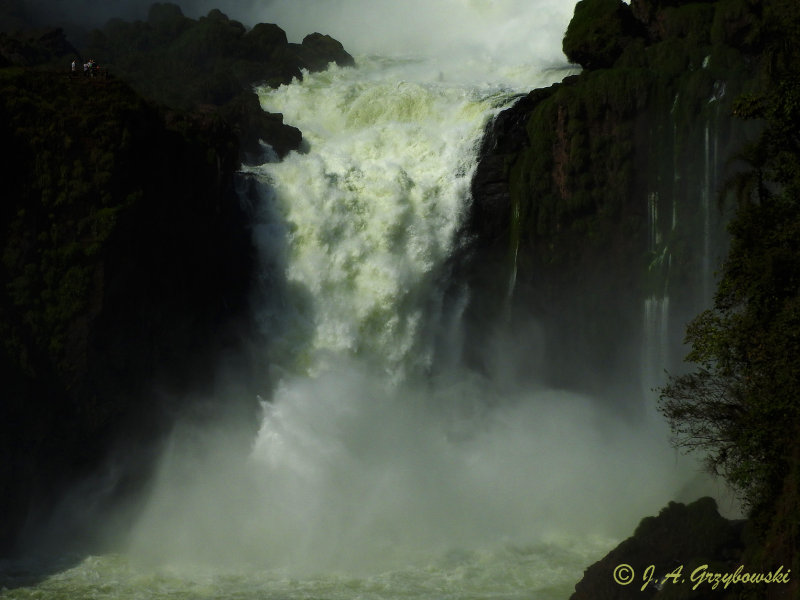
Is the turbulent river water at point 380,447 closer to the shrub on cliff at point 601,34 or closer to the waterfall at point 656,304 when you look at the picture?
the waterfall at point 656,304

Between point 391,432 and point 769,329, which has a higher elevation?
point 391,432

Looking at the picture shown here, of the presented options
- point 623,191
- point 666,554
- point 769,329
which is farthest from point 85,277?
point 769,329

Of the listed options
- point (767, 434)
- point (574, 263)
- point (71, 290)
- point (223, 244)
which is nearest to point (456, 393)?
point (574, 263)

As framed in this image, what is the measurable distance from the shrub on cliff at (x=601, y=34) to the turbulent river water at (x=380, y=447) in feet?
9.02

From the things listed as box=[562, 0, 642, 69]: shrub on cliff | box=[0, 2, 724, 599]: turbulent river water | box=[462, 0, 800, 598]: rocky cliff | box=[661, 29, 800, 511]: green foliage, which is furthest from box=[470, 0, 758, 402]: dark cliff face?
box=[661, 29, 800, 511]: green foliage

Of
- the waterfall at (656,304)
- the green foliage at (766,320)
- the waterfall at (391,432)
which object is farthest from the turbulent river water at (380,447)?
the green foliage at (766,320)

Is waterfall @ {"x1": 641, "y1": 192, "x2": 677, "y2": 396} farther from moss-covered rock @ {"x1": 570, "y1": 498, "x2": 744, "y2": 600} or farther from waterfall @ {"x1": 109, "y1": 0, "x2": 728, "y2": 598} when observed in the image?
moss-covered rock @ {"x1": 570, "y1": 498, "x2": 744, "y2": 600}

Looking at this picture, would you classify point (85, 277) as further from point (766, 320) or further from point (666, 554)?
point (766, 320)

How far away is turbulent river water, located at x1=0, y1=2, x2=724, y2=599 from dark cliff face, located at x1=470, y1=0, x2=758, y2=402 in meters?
1.28

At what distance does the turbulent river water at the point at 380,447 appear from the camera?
878 inches

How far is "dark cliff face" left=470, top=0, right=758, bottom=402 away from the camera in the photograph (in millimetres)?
28344

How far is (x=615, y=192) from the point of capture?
29.4 meters

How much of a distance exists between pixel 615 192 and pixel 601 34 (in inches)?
275

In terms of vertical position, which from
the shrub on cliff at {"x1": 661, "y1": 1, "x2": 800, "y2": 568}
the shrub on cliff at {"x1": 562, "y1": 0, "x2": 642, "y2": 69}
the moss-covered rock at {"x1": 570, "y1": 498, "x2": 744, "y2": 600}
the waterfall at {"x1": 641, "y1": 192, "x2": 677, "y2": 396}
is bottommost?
the moss-covered rock at {"x1": 570, "y1": 498, "x2": 744, "y2": 600}
